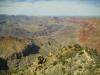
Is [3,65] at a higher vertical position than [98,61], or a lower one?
lower

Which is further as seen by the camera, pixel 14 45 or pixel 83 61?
pixel 14 45

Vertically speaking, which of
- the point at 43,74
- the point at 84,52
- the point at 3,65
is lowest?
the point at 3,65

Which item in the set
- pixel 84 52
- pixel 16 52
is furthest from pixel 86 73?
pixel 16 52

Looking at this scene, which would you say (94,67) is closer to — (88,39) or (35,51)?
(88,39)

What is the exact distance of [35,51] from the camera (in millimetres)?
161125

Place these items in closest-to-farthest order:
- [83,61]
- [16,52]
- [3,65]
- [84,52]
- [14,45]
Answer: [83,61] < [84,52] < [3,65] < [16,52] < [14,45]

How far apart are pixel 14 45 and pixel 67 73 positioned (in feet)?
459

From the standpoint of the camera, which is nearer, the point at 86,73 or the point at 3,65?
the point at 86,73

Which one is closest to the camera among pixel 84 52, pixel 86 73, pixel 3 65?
pixel 86 73

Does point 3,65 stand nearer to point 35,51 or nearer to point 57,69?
point 35,51

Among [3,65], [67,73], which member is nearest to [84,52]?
[67,73]

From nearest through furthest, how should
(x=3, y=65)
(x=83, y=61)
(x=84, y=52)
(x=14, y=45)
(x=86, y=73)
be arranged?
1. (x=86, y=73)
2. (x=83, y=61)
3. (x=84, y=52)
4. (x=3, y=65)
5. (x=14, y=45)

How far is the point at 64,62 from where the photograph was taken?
2247 cm

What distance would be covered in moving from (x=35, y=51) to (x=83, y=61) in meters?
140
